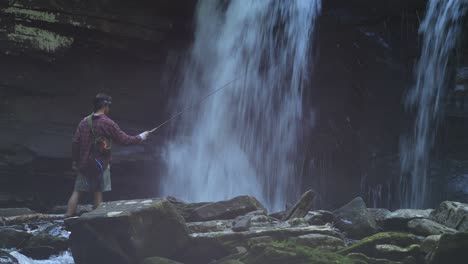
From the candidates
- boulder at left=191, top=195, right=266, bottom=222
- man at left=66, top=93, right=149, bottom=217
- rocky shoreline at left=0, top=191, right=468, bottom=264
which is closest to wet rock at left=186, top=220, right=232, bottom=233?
rocky shoreline at left=0, top=191, right=468, bottom=264

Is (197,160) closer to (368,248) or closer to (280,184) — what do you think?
(280,184)

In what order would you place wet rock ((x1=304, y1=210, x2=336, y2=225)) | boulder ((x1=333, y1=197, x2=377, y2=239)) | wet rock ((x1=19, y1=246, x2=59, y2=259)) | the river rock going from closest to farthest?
1. wet rock ((x1=19, y1=246, x2=59, y2=259))
2. the river rock
3. boulder ((x1=333, y1=197, x2=377, y2=239))
4. wet rock ((x1=304, y1=210, x2=336, y2=225))

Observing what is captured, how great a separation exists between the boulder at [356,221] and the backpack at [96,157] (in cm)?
403

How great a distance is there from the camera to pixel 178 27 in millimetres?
13891

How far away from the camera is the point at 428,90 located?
1281 cm

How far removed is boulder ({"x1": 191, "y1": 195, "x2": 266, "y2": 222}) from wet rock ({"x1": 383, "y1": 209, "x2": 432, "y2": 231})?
6.93 feet

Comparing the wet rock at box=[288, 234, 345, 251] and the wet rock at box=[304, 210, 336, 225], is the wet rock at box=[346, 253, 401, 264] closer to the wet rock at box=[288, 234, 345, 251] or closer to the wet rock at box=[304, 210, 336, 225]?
the wet rock at box=[288, 234, 345, 251]

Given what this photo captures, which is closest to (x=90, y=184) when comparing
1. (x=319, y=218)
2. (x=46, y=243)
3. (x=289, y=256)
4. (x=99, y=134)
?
(x=99, y=134)

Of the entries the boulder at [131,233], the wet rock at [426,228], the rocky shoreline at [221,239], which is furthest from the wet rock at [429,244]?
the boulder at [131,233]

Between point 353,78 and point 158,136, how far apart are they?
5896 mm

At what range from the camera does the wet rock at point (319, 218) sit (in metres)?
7.63

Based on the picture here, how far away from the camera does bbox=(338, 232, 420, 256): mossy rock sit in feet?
20.4

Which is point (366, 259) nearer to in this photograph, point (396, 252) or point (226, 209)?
point (396, 252)

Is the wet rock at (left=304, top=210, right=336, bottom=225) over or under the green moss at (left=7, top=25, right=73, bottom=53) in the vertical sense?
under
